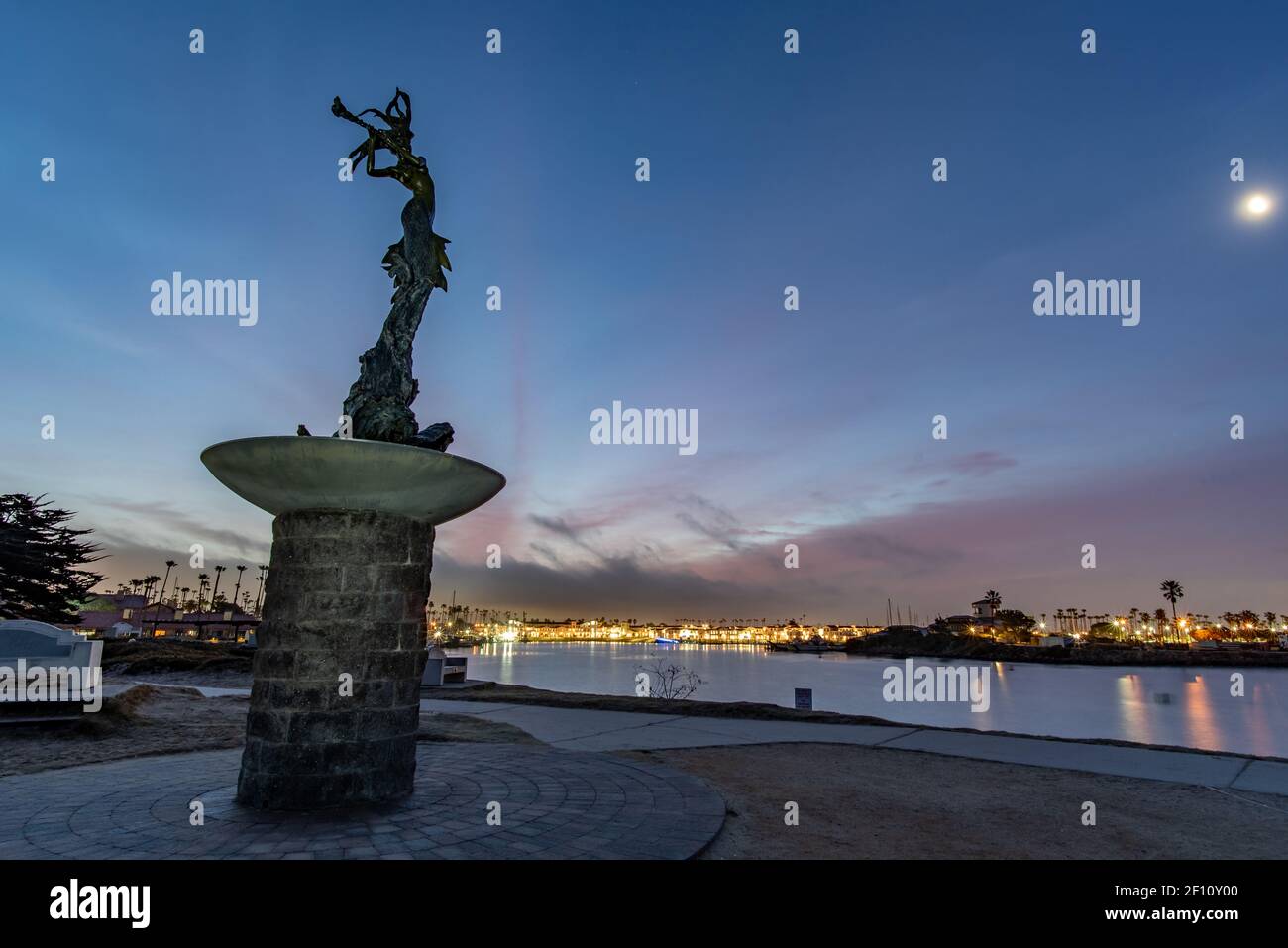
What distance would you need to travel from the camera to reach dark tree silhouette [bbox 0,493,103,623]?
3366cm

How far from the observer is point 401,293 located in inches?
280

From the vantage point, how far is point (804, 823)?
5.47 metres

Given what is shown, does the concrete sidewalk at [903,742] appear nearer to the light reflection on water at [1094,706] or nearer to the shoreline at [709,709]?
the shoreline at [709,709]

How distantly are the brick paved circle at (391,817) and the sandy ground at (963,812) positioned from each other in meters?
0.60

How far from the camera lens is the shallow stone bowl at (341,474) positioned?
215 inches

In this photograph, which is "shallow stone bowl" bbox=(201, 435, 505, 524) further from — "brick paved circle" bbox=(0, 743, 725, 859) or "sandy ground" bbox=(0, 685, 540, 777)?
"sandy ground" bbox=(0, 685, 540, 777)

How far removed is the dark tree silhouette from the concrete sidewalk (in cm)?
3584

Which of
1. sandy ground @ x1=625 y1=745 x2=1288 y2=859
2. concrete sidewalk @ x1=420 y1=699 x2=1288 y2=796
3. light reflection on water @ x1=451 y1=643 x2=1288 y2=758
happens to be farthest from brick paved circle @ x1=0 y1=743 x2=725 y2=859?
light reflection on water @ x1=451 y1=643 x2=1288 y2=758

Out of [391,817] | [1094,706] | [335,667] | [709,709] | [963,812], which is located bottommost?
Answer: [1094,706]

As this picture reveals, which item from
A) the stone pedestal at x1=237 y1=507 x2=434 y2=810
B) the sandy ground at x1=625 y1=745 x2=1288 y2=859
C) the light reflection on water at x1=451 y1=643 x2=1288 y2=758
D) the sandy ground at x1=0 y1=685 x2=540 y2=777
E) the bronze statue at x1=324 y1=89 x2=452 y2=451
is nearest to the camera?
the sandy ground at x1=625 y1=745 x2=1288 y2=859

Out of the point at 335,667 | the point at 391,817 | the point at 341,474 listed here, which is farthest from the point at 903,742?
the point at 341,474

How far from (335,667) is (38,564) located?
4164cm

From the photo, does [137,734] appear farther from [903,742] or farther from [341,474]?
[903,742]
